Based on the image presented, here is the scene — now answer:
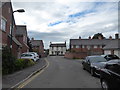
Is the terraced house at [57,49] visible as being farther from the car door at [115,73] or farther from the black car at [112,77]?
the car door at [115,73]

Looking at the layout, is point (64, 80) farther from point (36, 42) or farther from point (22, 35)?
point (36, 42)

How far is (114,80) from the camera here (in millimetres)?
6176

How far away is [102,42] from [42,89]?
8111cm

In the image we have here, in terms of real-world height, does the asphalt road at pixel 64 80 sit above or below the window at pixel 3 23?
below

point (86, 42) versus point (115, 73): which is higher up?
point (86, 42)

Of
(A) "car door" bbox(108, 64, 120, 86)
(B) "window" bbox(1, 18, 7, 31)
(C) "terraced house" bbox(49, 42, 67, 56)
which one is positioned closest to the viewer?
(A) "car door" bbox(108, 64, 120, 86)

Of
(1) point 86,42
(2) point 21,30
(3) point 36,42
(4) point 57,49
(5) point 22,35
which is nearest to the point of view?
(5) point 22,35

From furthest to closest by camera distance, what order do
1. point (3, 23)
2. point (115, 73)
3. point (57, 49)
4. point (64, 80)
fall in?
point (57, 49)
point (3, 23)
point (64, 80)
point (115, 73)

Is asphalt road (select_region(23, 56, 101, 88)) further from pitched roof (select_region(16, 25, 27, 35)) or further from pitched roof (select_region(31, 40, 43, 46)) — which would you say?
pitched roof (select_region(31, 40, 43, 46))

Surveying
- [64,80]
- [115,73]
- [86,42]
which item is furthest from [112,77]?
[86,42]

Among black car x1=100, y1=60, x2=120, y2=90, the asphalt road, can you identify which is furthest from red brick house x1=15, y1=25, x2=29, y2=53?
black car x1=100, y1=60, x2=120, y2=90

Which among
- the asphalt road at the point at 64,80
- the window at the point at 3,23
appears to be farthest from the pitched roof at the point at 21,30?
the asphalt road at the point at 64,80

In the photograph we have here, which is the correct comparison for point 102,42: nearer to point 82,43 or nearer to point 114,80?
point 82,43

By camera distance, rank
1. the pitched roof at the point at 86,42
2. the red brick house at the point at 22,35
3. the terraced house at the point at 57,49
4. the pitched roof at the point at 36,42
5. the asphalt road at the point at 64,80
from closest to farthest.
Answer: the asphalt road at the point at 64,80, the red brick house at the point at 22,35, the pitched roof at the point at 86,42, the pitched roof at the point at 36,42, the terraced house at the point at 57,49
